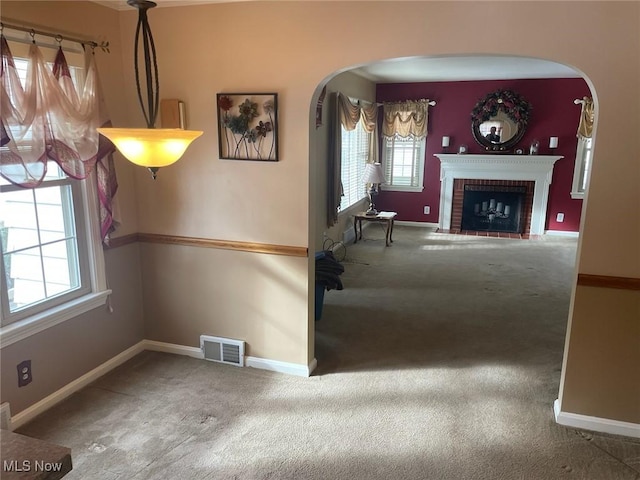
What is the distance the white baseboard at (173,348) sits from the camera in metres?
3.61

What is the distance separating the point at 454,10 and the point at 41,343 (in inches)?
122

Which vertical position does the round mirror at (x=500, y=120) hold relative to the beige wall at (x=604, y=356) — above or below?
above

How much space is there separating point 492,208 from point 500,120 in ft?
4.90

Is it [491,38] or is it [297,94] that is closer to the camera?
[491,38]

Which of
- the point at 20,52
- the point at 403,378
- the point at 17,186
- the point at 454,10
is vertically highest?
the point at 454,10

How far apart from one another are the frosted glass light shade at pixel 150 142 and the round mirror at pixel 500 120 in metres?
6.80

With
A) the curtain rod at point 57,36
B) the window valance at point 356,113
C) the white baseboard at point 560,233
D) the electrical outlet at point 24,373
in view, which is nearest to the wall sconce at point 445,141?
the window valance at point 356,113

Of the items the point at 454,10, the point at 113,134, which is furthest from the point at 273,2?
the point at 113,134

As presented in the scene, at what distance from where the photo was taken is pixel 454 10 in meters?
2.59

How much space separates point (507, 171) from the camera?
A: 25.5 feet

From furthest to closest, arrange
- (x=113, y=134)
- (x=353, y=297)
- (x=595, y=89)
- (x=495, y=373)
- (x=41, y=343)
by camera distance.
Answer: (x=353, y=297) < (x=495, y=373) < (x=41, y=343) < (x=595, y=89) < (x=113, y=134)

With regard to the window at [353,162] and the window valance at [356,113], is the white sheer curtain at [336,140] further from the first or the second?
the window at [353,162]

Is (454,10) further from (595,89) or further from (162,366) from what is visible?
(162,366)

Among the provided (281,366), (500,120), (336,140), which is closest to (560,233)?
(500,120)
